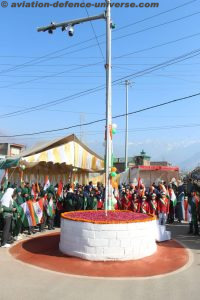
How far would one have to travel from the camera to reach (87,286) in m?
6.57

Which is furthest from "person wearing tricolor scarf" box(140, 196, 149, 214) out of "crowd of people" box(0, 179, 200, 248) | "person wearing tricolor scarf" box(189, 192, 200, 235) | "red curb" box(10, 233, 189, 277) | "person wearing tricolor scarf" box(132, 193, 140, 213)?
"red curb" box(10, 233, 189, 277)

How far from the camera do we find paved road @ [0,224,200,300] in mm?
6008

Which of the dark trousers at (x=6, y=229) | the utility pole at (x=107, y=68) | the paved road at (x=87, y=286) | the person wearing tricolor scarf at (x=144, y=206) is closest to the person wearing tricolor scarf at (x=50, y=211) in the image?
the dark trousers at (x=6, y=229)

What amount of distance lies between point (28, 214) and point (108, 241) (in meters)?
4.37

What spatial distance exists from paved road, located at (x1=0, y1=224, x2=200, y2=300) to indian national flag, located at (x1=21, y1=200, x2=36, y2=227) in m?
3.86

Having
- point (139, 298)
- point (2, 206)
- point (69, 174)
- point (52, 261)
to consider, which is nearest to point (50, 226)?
point (2, 206)

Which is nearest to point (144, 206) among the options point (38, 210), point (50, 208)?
point (50, 208)

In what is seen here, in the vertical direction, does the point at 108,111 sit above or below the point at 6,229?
above

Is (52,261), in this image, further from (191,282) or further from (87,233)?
(191,282)

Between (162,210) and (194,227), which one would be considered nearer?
(194,227)

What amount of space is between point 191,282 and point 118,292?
164cm

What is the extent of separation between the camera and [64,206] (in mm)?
14320

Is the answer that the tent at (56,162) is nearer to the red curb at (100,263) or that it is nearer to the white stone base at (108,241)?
the red curb at (100,263)

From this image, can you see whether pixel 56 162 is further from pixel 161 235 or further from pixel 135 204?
pixel 161 235
